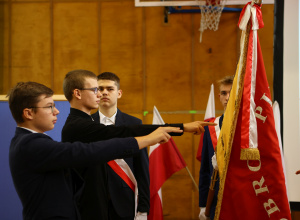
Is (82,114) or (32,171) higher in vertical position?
(82,114)

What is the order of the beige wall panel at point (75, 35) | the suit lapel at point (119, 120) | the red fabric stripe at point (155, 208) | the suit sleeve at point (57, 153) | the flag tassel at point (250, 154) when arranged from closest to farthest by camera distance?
the suit sleeve at point (57, 153), the flag tassel at point (250, 154), the suit lapel at point (119, 120), the red fabric stripe at point (155, 208), the beige wall panel at point (75, 35)

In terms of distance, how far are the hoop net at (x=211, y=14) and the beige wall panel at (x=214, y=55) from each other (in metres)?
0.12

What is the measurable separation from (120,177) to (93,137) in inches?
20.6

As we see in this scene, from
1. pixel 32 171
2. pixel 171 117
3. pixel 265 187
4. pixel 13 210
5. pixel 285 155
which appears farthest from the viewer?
pixel 171 117

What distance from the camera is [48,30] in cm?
502

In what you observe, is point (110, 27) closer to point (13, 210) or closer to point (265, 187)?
point (13, 210)

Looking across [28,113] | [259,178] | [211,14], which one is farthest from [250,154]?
[211,14]

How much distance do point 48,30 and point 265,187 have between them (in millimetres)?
4025

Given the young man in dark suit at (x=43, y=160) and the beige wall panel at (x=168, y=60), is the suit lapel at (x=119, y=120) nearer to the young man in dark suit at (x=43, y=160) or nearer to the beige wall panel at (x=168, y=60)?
the young man in dark suit at (x=43, y=160)

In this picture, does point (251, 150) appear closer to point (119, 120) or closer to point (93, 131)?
point (93, 131)

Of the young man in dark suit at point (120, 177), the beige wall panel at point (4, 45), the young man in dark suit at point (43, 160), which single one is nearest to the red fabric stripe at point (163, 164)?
the young man in dark suit at point (120, 177)

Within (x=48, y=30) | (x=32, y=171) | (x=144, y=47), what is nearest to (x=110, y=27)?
(x=144, y=47)

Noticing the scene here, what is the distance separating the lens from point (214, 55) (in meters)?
4.91

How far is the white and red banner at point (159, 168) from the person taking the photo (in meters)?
3.51
